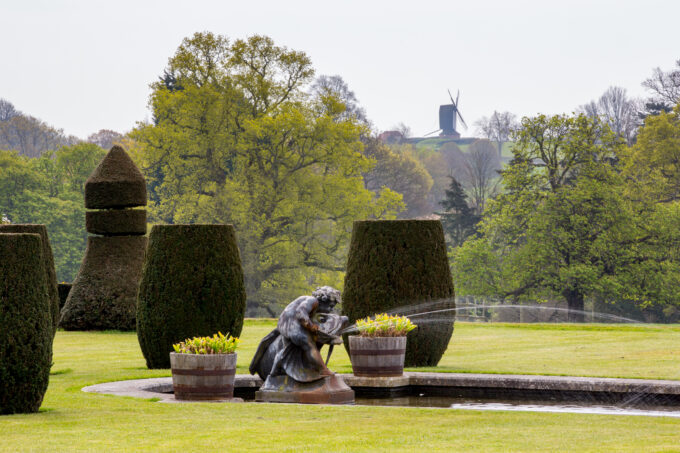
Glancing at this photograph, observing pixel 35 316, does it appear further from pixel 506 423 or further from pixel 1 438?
pixel 506 423

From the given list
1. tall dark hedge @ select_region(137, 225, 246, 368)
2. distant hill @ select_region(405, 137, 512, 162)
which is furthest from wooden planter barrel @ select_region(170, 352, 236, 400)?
distant hill @ select_region(405, 137, 512, 162)

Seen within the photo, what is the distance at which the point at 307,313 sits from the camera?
492 inches

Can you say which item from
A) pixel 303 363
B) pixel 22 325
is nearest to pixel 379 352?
pixel 303 363

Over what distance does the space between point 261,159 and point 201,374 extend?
38714mm

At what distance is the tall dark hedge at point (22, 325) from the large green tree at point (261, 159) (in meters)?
37.6

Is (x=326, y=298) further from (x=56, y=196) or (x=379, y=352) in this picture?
(x=56, y=196)

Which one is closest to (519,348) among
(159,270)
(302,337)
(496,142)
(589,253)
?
(159,270)

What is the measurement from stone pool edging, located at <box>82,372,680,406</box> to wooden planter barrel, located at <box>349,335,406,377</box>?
0.16 meters

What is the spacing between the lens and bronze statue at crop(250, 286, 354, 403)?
40.4 ft

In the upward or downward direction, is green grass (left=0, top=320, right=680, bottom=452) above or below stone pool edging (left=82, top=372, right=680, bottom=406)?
above

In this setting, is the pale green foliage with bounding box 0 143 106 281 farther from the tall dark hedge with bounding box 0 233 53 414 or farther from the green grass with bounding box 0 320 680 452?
the tall dark hedge with bounding box 0 233 53 414

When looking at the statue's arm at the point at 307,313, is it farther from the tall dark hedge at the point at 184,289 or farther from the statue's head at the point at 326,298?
the tall dark hedge at the point at 184,289

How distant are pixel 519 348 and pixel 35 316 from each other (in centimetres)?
1406

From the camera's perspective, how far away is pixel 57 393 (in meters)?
13.1
